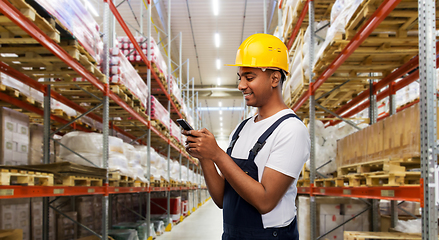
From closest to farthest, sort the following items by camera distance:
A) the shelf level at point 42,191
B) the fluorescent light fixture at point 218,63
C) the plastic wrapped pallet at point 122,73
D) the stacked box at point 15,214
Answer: the shelf level at point 42,191 < the stacked box at point 15,214 < the plastic wrapped pallet at point 122,73 < the fluorescent light fixture at point 218,63

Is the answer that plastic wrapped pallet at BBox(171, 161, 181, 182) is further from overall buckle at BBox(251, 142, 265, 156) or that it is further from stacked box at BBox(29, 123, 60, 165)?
overall buckle at BBox(251, 142, 265, 156)

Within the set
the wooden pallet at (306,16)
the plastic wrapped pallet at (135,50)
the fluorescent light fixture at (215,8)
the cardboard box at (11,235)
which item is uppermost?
the fluorescent light fixture at (215,8)

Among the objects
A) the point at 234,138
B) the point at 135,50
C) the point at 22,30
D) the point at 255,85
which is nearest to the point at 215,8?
the point at 135,50

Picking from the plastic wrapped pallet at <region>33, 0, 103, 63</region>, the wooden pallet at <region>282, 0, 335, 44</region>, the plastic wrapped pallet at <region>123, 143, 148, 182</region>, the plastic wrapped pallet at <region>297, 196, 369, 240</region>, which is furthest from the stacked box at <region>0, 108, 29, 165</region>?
the wooden pallet at <region>282, 0, 335, 44</region>

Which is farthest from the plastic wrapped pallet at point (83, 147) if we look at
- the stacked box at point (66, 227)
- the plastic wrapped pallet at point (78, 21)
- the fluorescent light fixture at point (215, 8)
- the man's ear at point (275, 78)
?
the fluorescent light fixture at point (215, 8)

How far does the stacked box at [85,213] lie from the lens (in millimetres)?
6699

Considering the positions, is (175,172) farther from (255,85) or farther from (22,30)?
(255,85)

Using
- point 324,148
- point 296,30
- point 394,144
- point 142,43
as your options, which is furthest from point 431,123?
point 142,43

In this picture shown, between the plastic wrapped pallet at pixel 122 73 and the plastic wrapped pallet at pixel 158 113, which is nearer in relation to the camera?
the plastic wrapped pallet at pixel 122 73

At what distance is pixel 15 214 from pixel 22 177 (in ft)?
7.03

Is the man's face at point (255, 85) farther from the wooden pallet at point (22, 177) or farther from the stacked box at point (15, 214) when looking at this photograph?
the stacked box at point (15, 214)

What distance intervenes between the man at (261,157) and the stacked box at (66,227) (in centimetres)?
522

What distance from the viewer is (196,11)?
50.3 ft

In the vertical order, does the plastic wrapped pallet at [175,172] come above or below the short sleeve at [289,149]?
below
